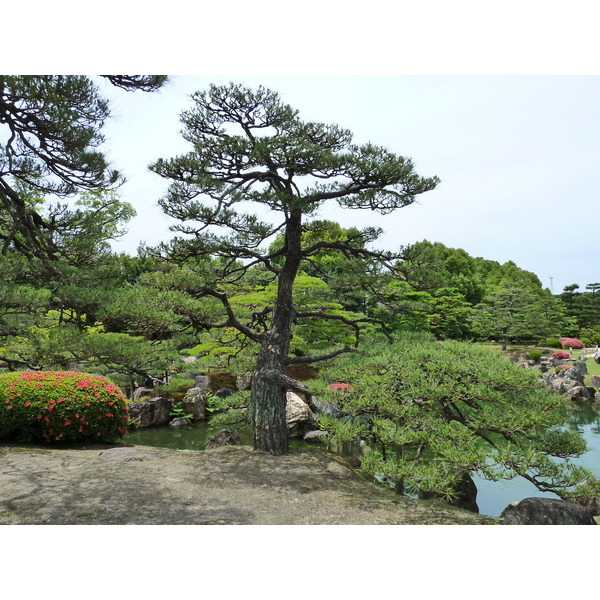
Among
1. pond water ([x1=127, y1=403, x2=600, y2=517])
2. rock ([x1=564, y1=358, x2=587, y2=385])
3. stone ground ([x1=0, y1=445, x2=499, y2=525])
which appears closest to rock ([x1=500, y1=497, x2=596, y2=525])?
stone ground ([x1=0, y1=445, x2=499, y2=525])

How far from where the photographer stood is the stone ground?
336 centimetres

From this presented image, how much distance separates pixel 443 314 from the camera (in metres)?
15.8

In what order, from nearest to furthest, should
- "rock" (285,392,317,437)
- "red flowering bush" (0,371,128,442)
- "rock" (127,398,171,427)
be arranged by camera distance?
"red flowering bush" (0,371,128,442)
"rock" (285,392,317,437)
"rock" (127,398,171,427)

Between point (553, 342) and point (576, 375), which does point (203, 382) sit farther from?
point (553, 342)

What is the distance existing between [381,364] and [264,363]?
138cm

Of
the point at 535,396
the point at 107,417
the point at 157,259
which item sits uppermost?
the point at 157,259

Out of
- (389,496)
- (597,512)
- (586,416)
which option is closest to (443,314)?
(586,416)

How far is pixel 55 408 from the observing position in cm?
540

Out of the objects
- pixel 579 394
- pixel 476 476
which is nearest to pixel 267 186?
pixel 476 476

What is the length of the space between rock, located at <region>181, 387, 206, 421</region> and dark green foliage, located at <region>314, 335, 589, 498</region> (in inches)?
201

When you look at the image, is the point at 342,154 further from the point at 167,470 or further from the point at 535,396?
the point at 167,470

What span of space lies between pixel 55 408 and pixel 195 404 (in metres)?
3.79

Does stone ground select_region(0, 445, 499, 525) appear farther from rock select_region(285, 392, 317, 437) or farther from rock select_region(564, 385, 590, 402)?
rock select_region(564, 385, 590, 402)
